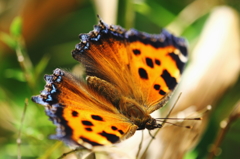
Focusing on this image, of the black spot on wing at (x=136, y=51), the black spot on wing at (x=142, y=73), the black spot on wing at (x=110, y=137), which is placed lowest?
the black spot on wing at (x=110, y=137)

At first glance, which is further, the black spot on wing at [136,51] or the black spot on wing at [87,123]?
the black spot on wing at [136,51]

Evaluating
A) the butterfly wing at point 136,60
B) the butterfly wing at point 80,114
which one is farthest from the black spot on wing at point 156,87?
the butterfly wing at point 80,114

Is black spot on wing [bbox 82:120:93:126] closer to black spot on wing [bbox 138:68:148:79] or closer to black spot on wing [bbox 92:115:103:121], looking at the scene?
black spot on wing [bbox 92:115:103:121]

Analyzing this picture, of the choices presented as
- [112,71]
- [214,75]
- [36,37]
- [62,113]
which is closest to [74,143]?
[62,113]

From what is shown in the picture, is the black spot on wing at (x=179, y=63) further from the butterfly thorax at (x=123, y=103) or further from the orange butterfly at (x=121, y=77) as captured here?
the butterfly thorax at (x=123, y=103)

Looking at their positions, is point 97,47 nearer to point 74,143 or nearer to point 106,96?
point 106,96

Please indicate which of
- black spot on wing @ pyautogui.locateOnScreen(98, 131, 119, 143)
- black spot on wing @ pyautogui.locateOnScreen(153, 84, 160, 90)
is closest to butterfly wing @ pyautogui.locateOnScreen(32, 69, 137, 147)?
black spot on wing @ pyautogui.locateOnScreen(98, 131, 119, 143)

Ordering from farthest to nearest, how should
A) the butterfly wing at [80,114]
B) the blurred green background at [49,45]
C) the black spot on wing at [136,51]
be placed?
the blurred green background at [49,45]
the black spot on wing at [136,51]
the butterfly wing at [80,114]
